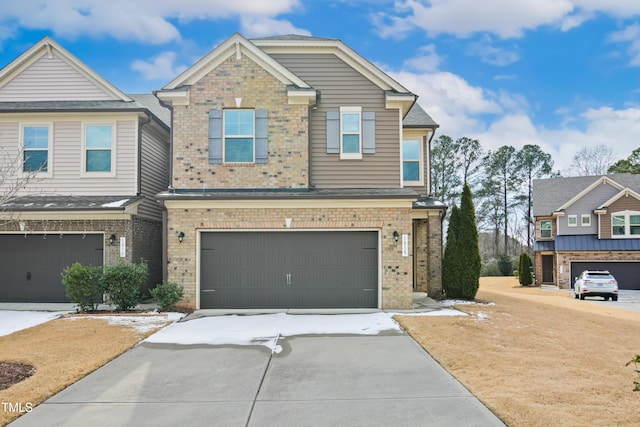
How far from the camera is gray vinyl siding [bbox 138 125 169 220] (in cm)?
1515

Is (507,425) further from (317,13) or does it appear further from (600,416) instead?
(317,13)

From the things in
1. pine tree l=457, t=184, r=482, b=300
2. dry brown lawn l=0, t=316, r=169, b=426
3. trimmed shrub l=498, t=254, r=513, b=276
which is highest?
pine tree l=457, t=184, r=482, b=300

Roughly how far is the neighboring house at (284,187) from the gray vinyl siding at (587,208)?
77.1ft

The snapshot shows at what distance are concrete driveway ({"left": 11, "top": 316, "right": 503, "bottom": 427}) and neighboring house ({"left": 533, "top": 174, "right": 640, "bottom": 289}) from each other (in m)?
26.8

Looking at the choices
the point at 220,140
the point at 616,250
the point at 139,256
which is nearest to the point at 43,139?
the point at 139,256

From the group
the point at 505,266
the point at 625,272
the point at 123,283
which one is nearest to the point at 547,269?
the point at 625,272

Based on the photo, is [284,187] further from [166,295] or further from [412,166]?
[412,166]

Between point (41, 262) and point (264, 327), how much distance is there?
26.5 feet

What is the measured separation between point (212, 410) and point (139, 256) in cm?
1007

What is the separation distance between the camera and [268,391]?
6.32 m

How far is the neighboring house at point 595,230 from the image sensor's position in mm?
29875

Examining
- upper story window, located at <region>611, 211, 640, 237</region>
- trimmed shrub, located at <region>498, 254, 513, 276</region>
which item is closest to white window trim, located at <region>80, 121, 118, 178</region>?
upper story window, located at <region>611, 211, 640, 237</region>

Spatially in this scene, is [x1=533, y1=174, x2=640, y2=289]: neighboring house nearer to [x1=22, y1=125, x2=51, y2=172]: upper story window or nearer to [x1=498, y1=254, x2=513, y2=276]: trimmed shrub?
[x1=498, y1=254, x2=513, y2=276]: trimmed shrub

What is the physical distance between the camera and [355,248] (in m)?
13.4
